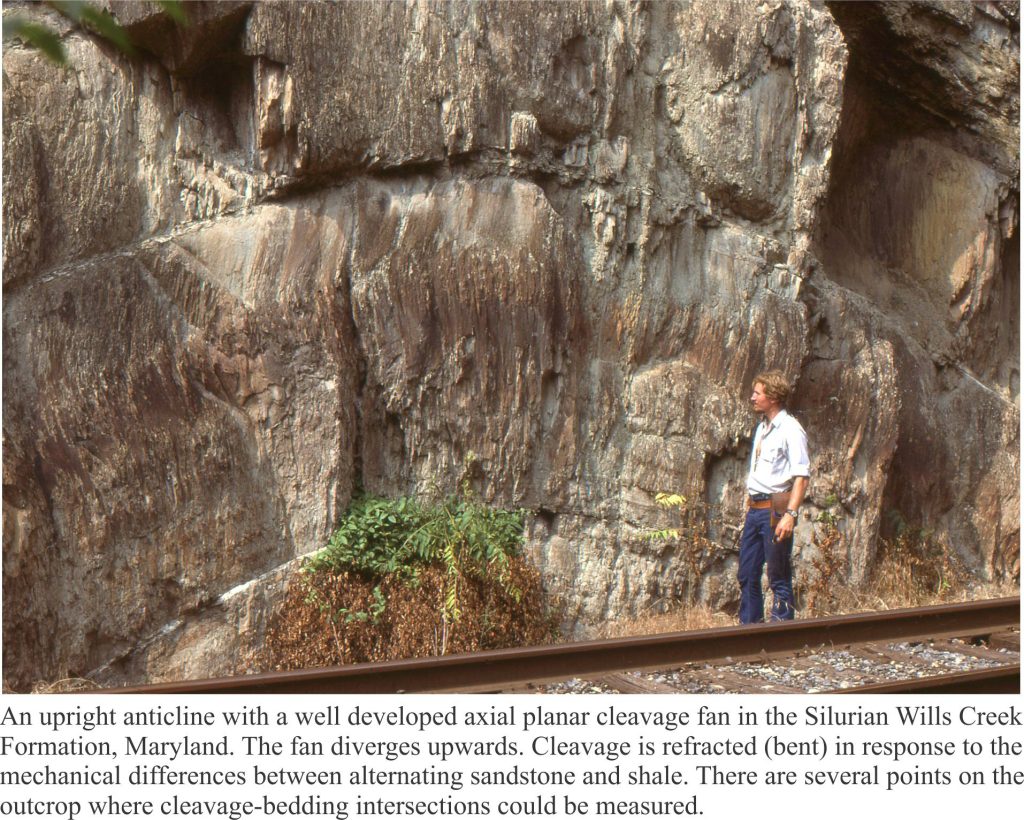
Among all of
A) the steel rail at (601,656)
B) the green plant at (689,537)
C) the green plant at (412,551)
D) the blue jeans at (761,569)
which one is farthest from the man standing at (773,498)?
the green plant at (412,551)

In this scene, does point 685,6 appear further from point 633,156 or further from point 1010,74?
point 1010,74

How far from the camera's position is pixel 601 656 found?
18.8 feet

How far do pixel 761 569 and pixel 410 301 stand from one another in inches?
126

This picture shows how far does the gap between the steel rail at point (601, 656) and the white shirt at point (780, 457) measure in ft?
3.47

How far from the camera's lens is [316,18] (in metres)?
8.00

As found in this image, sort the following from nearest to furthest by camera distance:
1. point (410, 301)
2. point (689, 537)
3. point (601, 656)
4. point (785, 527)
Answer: point (601, 656)
point (785, 527)
point (410, 301)
point (689, 537)

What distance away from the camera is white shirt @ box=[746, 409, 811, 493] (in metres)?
7.03

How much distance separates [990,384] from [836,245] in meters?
2.25

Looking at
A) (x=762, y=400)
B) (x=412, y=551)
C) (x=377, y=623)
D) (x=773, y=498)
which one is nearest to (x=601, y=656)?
(x=773, y=498)

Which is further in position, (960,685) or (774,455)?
(774,455)

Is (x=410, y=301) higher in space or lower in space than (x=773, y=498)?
higher

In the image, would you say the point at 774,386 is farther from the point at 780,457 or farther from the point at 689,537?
the point at 689,537
